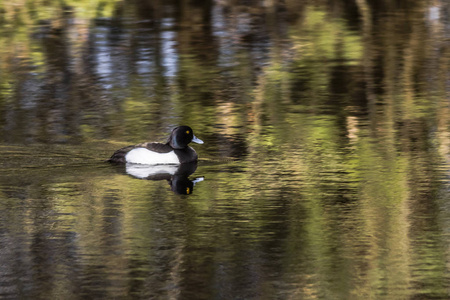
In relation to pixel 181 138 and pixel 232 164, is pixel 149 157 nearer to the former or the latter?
pixel 181 138

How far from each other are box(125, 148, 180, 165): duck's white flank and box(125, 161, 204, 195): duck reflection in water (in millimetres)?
54

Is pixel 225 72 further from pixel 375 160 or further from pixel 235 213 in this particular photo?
pixel 235 213

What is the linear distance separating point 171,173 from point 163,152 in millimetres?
528

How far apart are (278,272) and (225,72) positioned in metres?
11.5

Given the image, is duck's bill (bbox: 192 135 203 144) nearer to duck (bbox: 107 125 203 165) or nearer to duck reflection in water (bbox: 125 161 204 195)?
duck (bbox: 107 125 203 165)

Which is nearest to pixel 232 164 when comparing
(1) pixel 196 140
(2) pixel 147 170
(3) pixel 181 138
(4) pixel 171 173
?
(4) pixel 171 173

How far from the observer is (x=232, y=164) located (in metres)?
12.9

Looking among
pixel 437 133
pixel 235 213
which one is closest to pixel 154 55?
pixel 437 133

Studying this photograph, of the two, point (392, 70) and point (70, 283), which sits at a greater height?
point (70, 283)

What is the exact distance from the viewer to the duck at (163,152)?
13031 mm

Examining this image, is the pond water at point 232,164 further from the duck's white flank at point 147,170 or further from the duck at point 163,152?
the duck at point 163,152

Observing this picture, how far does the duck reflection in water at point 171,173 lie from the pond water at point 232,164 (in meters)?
0.04

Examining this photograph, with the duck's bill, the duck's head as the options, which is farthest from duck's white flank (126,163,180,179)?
the duck's bill

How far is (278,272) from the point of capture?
846 cm
